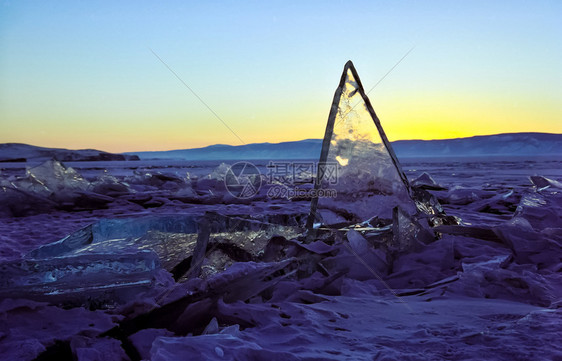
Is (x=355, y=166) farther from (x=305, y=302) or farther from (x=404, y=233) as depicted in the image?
(x=305, y=302)

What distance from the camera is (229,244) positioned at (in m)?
1.91

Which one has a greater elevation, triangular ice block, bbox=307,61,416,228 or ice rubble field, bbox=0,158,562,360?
triangular ice block, bbox=307,61,416,228

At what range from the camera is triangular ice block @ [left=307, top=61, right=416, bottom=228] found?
7.00ft

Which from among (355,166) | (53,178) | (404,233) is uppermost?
(355,166)

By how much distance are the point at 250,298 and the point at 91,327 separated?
535 mm

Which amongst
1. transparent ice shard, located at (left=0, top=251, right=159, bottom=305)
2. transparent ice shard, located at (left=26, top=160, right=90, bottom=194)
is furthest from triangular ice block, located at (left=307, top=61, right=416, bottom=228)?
transparent ice shard, located at (left=26, top=160, right=90, bottom=194)

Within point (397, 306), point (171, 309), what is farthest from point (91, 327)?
point (397, 306)

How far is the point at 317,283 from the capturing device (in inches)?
59.9

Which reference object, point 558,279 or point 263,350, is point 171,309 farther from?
point 558,279

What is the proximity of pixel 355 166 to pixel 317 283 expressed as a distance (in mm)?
856

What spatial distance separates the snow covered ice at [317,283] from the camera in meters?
1.03
